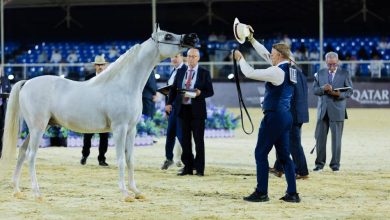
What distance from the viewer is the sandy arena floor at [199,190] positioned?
916cm

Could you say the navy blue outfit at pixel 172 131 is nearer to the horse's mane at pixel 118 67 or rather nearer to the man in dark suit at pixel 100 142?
the man in dark suit at pixel 100 142

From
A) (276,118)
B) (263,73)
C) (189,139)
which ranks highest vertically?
(263,73)

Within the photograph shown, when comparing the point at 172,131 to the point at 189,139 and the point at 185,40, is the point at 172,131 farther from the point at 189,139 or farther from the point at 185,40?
the point at 185,40

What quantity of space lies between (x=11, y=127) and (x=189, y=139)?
10.4 ft

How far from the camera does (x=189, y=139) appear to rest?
13102mm

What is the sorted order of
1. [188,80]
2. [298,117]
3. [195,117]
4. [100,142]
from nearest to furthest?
[298,117] → [195,117] → [188,80] → [100,142]

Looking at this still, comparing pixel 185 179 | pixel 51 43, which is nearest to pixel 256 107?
pixel 51 43

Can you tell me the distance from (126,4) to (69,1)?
245cm

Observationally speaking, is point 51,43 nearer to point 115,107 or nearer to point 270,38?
point 270,38

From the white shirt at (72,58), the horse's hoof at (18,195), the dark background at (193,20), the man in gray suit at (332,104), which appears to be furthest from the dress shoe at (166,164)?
the dark background at (193,20)

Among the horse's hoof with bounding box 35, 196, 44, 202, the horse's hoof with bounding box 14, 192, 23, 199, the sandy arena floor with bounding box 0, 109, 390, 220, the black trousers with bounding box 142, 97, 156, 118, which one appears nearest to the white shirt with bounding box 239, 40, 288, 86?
the sandy arena floor with bounding box 0, 109, 390, 220

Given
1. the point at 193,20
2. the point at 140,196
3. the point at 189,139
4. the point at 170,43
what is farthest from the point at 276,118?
the point at 193,20

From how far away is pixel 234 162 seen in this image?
14961mm

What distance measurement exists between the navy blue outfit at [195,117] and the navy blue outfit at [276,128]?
9.13ft
